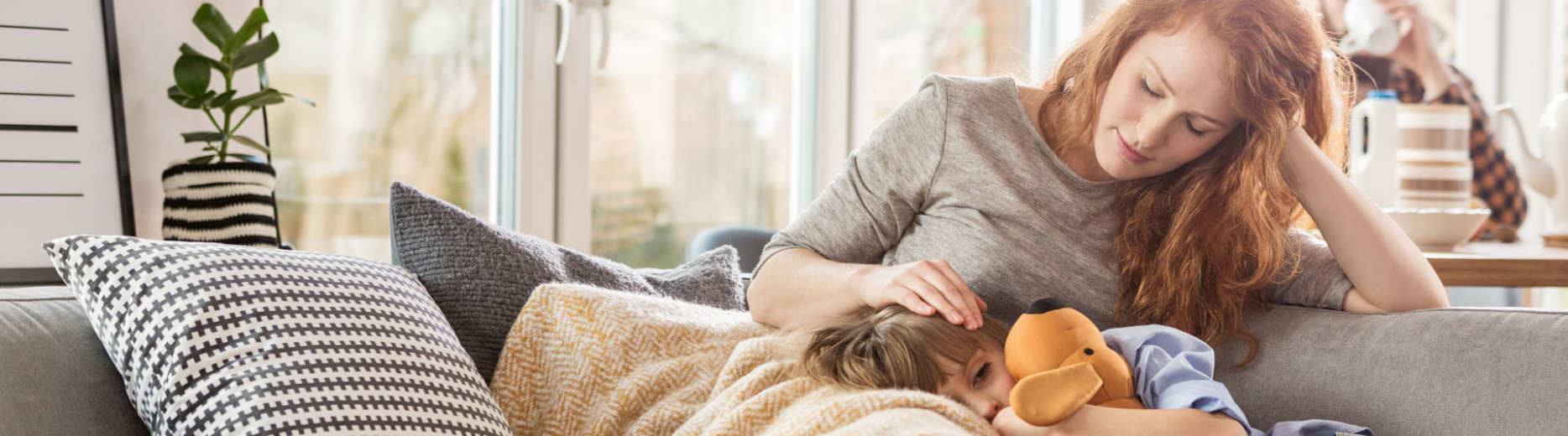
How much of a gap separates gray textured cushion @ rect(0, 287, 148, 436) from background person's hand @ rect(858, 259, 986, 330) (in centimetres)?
71

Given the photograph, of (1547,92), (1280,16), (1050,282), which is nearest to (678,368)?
(1050,282)

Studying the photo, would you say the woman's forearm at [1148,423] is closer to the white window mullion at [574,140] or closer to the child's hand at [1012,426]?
the child's hand at [1012,426]

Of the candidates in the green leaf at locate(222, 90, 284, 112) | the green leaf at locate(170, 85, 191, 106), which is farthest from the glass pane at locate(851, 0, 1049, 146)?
the green leaf at locate(170, 85, 191, 106)

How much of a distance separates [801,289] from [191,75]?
1.09 m

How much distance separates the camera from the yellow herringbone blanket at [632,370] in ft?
3.34

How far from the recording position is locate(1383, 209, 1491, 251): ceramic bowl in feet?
5.63

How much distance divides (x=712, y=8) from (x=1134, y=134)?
5.87 feet

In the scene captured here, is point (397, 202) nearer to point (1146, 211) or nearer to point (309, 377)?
point (309, 377)

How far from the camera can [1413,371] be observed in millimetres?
1096

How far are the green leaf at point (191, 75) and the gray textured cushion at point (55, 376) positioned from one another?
0.74 m

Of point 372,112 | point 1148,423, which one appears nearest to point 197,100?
point 372,112

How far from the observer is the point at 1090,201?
1.30m

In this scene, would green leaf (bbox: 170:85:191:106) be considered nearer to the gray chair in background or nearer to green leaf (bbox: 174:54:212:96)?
green leaf (bbox: 174:54:212:96)

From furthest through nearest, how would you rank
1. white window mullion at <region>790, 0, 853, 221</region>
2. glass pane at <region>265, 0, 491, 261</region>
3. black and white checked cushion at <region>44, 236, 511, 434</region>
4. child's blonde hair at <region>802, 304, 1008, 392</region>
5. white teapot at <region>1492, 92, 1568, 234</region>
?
white window mullion at <region>790, 0, 853, 221</region>
glass pane at <region>265, 0, 491, 261</region>
white teapot at <region>1492, 92, 1568, 234</region>
child's blonde hair at <region>802, 304, 1008, 392</region>
black and white checked cushion at <region>44, 236, 511, 434</region>
